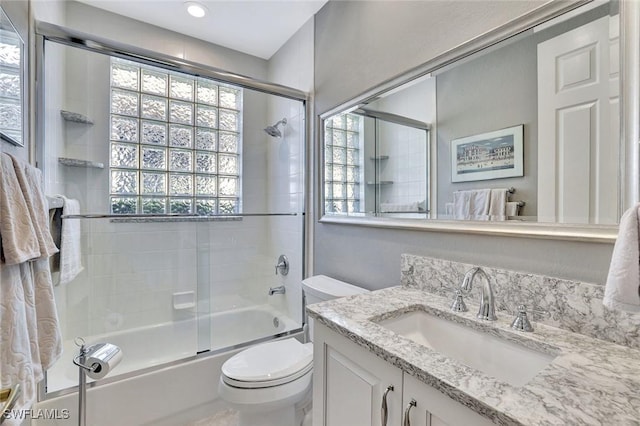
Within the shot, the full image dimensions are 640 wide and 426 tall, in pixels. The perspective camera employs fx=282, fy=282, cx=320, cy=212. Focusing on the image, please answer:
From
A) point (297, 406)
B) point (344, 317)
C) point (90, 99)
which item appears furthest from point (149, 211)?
point (344, 317)

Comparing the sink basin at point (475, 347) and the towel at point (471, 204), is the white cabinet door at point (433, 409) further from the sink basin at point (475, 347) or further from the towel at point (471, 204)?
the towel at point (471, 204)

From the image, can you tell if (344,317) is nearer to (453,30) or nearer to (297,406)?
(297,406)

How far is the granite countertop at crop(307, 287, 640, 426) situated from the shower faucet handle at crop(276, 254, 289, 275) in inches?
56.8

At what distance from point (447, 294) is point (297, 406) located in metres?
1.07

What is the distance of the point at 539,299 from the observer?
0.88 metres

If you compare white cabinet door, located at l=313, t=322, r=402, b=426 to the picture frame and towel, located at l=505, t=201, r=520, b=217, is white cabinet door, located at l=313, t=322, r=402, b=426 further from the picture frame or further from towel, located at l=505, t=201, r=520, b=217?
the picture frame

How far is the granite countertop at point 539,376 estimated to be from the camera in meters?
0.50

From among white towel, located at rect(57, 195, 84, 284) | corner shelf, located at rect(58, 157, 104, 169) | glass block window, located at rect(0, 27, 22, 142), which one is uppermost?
glass block window, located at rect(0, 27, 22, 142)

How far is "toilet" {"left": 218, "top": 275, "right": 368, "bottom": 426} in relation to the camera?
1.24 meters

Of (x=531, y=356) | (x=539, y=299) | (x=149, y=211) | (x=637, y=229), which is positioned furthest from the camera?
(x=149, y=211)

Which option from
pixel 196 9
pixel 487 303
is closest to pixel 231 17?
pixel 196 9

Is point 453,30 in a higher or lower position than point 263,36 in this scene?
lower

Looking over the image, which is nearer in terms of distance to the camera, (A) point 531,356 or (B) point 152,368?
(A) point 531,356

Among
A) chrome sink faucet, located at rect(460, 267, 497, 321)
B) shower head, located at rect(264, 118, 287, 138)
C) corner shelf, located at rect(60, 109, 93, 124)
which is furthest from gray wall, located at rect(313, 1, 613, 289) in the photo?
corner shelf, located at rect(60, 109, 93, 124)
